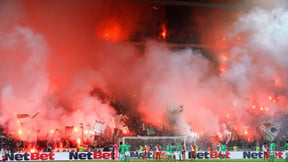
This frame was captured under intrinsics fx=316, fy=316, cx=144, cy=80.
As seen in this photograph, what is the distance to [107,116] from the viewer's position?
43.0 meters

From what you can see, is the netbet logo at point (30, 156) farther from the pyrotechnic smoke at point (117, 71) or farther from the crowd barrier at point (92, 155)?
the pyrotechnic smoke at point (117, 71)

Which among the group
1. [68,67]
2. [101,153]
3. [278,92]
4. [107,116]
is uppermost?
[68,67]

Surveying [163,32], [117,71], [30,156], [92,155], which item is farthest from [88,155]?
[163,32]

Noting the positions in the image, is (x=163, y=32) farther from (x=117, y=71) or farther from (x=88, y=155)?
(x=88, y=155)

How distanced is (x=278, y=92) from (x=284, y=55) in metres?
10.8

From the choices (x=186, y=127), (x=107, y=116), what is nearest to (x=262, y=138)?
(x=186, y=127)

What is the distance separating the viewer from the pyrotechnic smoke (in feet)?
119

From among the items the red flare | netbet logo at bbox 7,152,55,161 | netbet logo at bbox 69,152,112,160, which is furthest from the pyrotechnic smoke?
netbet logo at bbox 69,152,112,160

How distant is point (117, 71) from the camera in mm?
47094

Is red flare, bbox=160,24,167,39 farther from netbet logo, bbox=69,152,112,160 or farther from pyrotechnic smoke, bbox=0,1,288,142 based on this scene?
netbet logo, bbox=69,152,112,160

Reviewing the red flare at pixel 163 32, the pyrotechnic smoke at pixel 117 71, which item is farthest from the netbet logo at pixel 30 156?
the red flare at pixel 163 32

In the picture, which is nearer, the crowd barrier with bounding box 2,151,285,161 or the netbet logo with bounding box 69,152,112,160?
the crowd barrier with bounding box 2,151,285,161

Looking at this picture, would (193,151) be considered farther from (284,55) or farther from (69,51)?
(69,51)

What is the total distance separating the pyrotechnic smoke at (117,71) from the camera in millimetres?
36312
